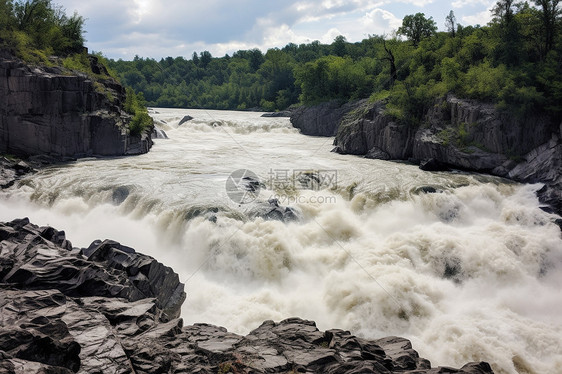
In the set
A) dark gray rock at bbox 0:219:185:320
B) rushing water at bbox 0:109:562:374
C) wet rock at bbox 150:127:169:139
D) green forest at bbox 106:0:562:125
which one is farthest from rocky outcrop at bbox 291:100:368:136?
dark gray rock at bbox 0:219:185:320

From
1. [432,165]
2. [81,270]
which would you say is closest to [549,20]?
[432,165]

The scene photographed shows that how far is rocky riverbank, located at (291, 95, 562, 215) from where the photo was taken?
25.6 m

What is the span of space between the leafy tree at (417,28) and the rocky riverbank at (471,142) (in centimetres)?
1792

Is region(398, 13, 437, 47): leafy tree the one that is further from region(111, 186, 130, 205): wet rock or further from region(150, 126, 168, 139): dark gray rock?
region(111, 186, 130, 205): wet rock

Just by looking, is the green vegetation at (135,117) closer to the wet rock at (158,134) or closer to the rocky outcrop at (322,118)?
the wet rock at (158,134)

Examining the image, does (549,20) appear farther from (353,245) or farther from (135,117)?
(135,117)

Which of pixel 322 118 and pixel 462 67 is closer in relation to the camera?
pixel 462 67

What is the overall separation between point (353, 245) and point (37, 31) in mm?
35270

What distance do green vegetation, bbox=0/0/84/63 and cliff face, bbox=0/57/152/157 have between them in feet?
7.54

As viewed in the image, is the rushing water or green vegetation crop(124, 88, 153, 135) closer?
the rushing water

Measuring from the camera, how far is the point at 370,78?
185ft

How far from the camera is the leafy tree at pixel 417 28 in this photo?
49.9m

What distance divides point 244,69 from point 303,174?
102 meters

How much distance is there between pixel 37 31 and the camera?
38.4 meters
